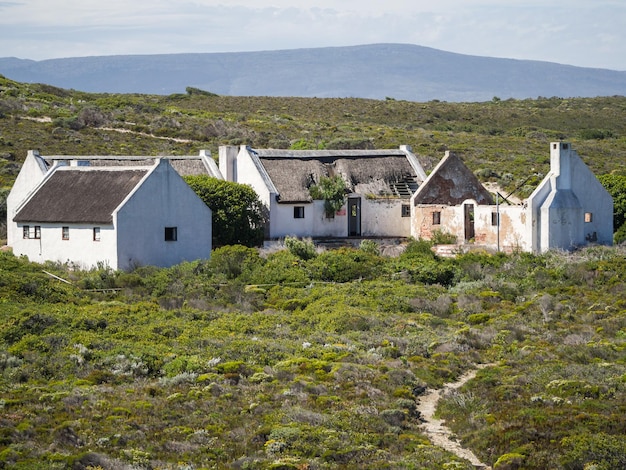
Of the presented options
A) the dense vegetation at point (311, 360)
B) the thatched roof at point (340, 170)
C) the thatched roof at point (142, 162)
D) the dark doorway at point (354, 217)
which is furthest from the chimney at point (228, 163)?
the dense vegetation at point (311, 360)

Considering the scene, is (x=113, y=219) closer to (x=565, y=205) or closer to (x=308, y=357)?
(x=308, y=357)

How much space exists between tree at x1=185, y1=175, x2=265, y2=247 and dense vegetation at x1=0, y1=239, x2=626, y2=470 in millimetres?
3863

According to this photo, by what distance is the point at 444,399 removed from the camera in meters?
21.2

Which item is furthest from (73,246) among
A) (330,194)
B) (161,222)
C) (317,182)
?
(317,182)

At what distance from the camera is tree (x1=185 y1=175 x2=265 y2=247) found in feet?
133

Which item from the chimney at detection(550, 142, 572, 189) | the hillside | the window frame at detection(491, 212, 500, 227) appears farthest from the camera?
the hillside

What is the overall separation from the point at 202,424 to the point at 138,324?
8.94m

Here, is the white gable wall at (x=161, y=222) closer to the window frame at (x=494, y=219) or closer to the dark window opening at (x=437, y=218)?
the dark window opening at (x=437, y=218)

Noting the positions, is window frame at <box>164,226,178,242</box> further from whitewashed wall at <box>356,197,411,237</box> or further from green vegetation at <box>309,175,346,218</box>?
whitewashed wall at <box>356,197,411,237</box>

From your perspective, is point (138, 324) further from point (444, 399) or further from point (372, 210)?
point (372, 210)

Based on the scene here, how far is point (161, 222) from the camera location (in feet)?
121

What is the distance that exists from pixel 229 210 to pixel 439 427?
22.1 m

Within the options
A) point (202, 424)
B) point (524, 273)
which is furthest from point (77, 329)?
point (524, 273)

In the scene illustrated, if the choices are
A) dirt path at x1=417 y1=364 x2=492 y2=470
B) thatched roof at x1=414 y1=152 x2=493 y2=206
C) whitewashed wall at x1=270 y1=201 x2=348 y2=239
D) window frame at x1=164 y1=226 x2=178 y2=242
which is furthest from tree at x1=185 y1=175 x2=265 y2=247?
dirt path at x1=417 y1=364 x2=492 y2=470
